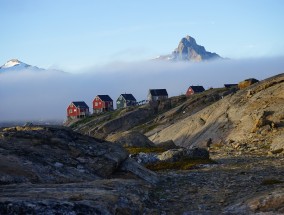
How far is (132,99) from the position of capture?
181m

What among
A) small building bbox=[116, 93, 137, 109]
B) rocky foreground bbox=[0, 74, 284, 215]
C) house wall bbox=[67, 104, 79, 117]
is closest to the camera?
rocky foreground bbox=[0, 74, 284, 215]

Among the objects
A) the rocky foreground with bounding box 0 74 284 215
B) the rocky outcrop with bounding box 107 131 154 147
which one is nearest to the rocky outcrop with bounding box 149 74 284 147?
the rocky outcrop with bounding box 107 131 154 147

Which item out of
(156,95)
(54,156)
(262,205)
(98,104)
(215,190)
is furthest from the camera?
(98,104)

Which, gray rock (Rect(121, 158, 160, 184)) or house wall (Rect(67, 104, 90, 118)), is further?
house wall (Rect(67, 104, 90, 118))

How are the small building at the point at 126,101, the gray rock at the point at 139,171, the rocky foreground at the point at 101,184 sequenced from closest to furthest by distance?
the rocky foreground at the point at 101,184
the gray rock at the point at 139,171
the small building at the point at 126,101

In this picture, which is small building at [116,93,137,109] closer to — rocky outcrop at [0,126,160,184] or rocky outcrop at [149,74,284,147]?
rocky outcrop at [149,74,284,147]

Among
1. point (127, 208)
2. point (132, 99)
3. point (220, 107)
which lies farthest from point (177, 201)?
point (132, 99)

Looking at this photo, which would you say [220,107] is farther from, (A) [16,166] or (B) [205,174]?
(A) [16,166]

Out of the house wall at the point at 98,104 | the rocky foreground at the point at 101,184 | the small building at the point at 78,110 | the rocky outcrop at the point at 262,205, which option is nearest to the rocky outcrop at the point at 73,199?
the rocky foreground at the point at 101,184

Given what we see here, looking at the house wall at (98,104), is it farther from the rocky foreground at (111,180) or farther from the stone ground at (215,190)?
the stone ground at (215,190)

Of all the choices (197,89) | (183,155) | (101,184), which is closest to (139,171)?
(101,184)

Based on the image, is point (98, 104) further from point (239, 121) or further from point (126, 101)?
point (239, 121)

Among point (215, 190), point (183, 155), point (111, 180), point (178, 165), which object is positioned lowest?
point (178, 165)

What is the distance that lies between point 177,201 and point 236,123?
4309 centimetres
